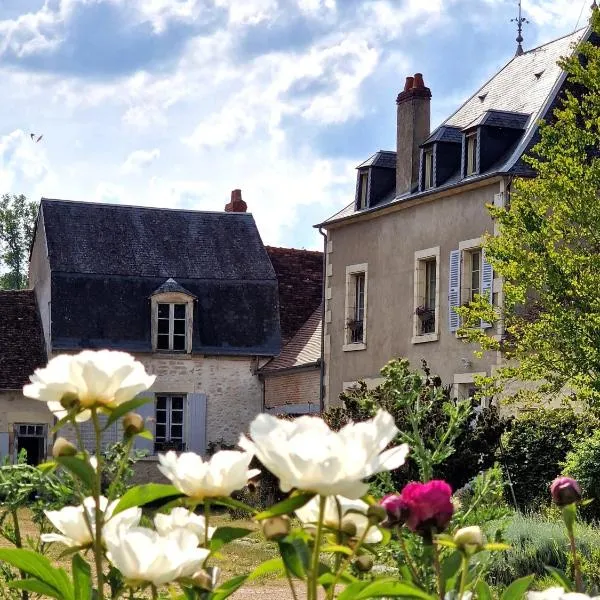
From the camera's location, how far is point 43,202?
30609 millimetres

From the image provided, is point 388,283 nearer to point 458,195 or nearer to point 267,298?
point 458,195

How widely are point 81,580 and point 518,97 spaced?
2186cm

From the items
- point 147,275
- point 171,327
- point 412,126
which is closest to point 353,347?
point 412,126

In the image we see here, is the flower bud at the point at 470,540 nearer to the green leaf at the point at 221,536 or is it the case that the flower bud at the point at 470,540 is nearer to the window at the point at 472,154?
the green leaf at the point at 221,536

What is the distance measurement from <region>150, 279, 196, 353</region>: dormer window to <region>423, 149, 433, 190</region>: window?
7.92 metres

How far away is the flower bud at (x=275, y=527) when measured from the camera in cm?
196

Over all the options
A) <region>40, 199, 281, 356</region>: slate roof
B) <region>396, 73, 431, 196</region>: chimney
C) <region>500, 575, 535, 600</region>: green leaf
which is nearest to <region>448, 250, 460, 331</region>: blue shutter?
<region>396, 73, 431, 196</region>: chimney

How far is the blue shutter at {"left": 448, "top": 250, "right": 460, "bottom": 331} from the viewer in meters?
22.1

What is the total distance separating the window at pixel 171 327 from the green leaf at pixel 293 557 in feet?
89.1

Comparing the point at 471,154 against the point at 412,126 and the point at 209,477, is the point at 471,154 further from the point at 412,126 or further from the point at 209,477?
the point at 209,477

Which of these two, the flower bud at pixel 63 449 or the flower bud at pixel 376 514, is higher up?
the flower bud at pixel 63 449

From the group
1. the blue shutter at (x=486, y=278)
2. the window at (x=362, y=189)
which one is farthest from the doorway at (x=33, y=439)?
the blue shutter at (x=486, y=278)

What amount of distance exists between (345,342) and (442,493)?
23120 millimetres

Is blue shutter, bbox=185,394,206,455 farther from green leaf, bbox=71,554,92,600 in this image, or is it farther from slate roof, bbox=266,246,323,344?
green leaf, bbox=71,554,92,600
